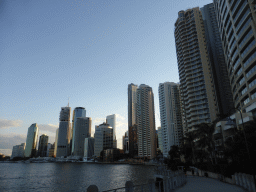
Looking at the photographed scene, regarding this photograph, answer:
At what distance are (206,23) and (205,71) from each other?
177 ft

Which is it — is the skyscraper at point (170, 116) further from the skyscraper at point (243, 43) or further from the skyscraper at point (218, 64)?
the skyscraper at point (243, 43)

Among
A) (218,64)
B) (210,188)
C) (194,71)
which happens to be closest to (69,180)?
(210,188)

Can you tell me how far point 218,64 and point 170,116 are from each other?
73.7 metres

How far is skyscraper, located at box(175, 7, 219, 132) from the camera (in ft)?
320

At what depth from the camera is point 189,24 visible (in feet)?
381

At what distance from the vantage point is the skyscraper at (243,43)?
4969 cm

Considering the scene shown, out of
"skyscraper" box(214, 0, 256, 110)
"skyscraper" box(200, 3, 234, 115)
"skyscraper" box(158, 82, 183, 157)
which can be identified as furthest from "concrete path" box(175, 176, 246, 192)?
"skyscraper" box(158, 82, 183, 157)

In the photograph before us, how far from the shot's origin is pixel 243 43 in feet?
175

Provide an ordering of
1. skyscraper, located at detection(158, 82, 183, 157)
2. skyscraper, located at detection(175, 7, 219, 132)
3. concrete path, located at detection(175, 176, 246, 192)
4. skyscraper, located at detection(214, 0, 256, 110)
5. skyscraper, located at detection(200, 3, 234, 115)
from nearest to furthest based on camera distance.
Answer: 1. concrete path, located at detection(175, 176, 246, 192)
2. skyscraper, located at detection(214, 0, 256, 110)
3. skyscraper, located at detection(175, 7, 219, 132)
4. skyscraper, located at detection(200, 3, 234, 115)
5. skyscraper, located at detection(158, 82, 183, 157)

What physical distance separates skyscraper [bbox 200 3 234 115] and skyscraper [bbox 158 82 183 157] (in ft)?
222

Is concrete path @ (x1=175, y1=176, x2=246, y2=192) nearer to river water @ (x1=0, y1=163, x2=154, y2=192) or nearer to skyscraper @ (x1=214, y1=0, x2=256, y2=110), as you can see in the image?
river water @ (x1=0, y1=163, x2=154, y2=192)

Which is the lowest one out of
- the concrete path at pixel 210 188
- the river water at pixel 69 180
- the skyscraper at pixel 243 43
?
the river water at pixel 69 180

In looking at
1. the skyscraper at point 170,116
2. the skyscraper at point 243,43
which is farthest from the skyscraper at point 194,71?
the skyscraper at point 170,116

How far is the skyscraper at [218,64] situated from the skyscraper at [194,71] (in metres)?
12.0
